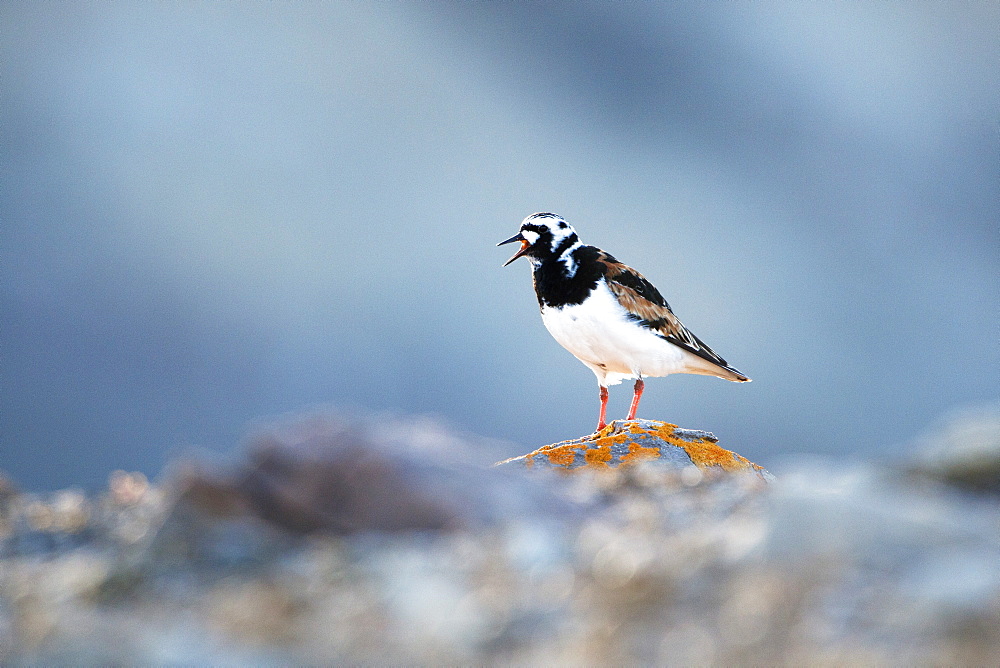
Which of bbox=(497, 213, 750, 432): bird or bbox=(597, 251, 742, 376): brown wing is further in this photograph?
bbox=(597, 251, 742, 376): brown wing

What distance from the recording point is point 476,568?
4.45 metres

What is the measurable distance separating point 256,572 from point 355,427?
1.17 m

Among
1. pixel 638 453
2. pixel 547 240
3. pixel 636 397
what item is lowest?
pixel 638 453

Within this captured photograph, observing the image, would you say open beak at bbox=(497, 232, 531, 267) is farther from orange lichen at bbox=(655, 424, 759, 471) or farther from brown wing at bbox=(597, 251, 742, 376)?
orange lichen at bbox=(655, 424, 759, 471)

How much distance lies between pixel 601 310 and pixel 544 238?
5.13 feet

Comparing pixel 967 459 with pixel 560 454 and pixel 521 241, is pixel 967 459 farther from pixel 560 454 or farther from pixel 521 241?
pixel 521 241

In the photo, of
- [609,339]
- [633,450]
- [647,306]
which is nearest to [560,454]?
[633,450]

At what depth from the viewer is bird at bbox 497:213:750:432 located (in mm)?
12195

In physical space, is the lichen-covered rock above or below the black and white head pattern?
below

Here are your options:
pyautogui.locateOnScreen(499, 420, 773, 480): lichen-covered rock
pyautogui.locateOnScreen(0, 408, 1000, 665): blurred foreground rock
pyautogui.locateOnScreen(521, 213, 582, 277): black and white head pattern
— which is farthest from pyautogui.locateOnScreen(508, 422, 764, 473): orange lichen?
pyautogui.locateOnScreen(521, 213, 582, 277): black and white head pattern

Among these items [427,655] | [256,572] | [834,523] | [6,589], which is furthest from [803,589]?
[6,589]

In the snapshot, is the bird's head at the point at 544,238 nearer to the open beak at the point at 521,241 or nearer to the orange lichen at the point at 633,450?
the open beak at the point at 521,241

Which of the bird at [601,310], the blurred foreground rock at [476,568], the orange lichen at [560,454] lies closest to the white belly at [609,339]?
the bird at [601,310]

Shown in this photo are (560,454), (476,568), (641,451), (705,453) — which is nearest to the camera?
(476,568)
